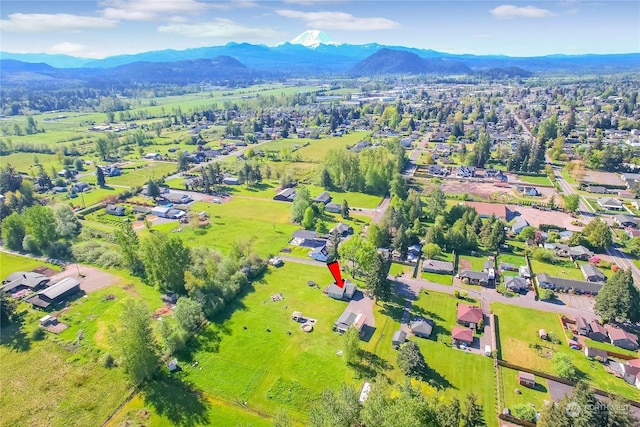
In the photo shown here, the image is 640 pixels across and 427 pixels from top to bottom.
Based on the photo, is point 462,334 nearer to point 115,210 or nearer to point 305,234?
point 305,234

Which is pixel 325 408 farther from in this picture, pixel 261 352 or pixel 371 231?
pixel 371 231

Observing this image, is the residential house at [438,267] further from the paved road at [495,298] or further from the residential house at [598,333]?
the residential house at [598,333]

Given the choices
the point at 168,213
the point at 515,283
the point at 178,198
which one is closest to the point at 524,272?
the point at 515,283

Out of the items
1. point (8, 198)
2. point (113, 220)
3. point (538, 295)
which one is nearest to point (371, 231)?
point (538, 295)

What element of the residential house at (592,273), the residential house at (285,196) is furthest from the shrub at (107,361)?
the residential house at (592,273)

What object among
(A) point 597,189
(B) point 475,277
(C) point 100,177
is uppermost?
(C) point 100,177

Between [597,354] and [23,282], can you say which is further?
[23,282]
